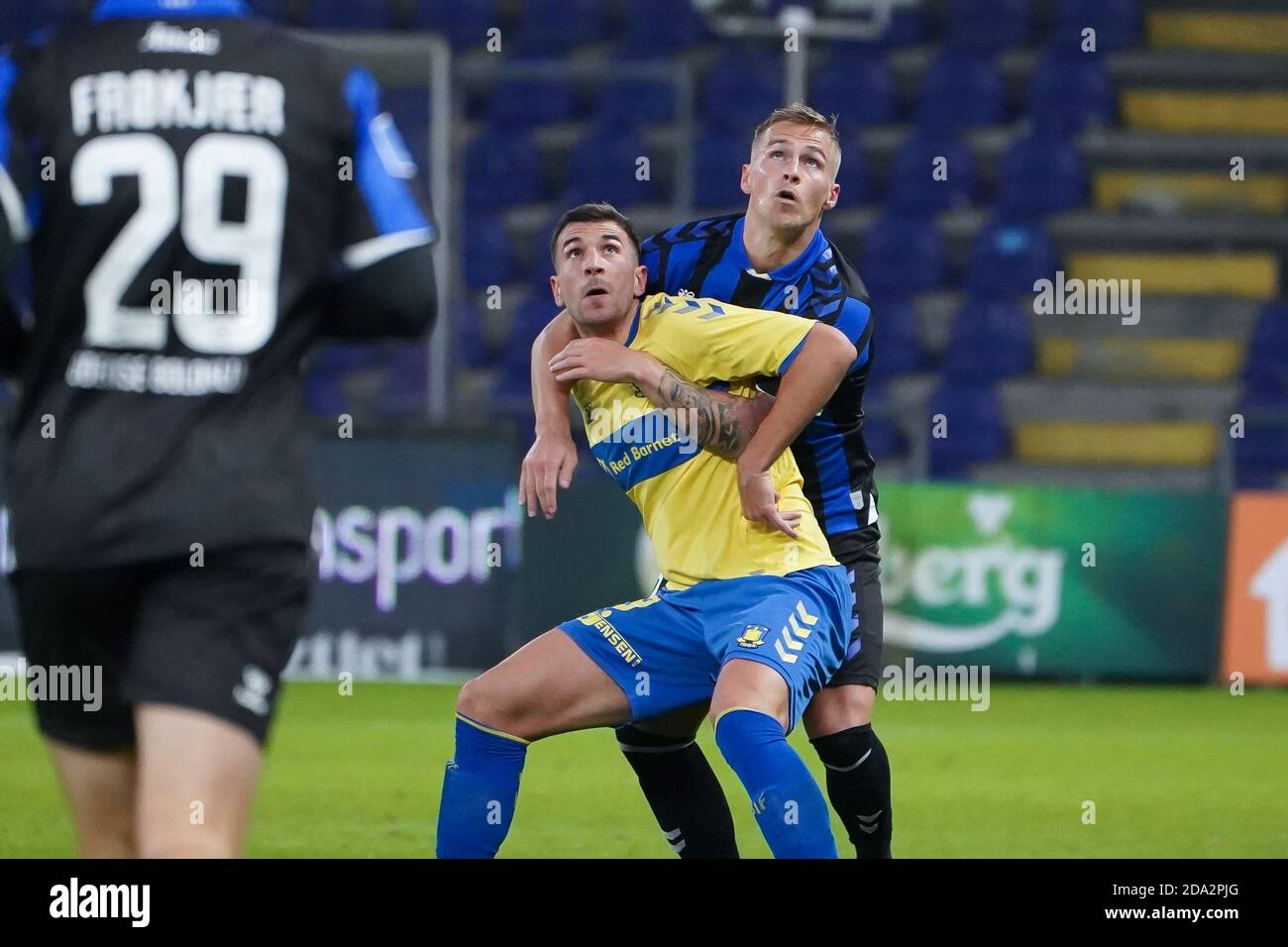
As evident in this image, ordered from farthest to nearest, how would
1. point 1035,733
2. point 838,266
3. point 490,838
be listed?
1. point 1035,733
2. point 838,266
3. point 490,838

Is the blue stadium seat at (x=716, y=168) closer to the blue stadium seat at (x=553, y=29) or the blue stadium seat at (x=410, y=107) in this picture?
the blue stadium seat at (x=553, y=29)

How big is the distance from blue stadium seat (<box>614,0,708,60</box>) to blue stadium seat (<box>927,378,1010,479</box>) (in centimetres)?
461

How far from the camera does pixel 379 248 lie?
315cm

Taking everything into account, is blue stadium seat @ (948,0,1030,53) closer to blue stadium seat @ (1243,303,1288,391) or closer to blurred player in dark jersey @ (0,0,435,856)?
blue stadium seat @ (1243,303,1288,391)

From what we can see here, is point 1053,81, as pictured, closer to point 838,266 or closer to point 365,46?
point 365,46

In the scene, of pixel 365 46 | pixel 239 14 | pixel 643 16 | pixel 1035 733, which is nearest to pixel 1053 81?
pixel 643 16

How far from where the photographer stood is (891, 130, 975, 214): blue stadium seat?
1647cm

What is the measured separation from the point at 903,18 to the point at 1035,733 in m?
9.65

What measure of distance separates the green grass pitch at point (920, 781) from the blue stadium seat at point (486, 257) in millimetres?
5677

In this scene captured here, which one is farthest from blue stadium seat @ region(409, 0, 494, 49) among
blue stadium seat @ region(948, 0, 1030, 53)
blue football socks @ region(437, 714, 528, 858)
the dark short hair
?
blue football socks @ region(437, 714, 528, 858)

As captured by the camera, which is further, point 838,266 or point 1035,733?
point 1035,733

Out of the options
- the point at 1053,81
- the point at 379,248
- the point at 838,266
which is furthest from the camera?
the point at 1053,81

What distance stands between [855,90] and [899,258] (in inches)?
73.2

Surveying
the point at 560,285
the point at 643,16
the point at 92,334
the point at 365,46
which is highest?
the point at 643,16
